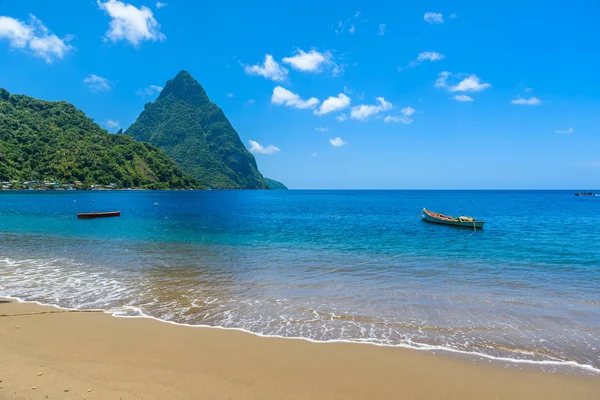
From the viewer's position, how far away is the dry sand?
6570mm

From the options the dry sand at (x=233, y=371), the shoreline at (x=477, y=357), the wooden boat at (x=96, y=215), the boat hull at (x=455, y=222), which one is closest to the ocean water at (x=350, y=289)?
the shoreline at (x=477, y=357)

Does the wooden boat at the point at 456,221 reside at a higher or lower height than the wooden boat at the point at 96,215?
higher

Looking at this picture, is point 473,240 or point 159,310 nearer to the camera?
point 159,310

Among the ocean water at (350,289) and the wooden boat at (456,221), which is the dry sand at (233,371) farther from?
the wooden boat at (456,221)

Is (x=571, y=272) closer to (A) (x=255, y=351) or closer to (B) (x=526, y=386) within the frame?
(B) (x=526, y=386)

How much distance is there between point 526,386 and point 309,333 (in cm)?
516

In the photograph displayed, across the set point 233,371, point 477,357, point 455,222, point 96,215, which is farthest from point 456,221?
point 96,215

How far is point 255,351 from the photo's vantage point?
841 cm

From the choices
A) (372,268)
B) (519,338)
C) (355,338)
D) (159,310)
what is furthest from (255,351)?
(372,268)

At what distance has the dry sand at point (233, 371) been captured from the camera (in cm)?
657

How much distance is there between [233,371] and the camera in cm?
737

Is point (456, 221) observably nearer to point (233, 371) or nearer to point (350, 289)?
point (350, 289)

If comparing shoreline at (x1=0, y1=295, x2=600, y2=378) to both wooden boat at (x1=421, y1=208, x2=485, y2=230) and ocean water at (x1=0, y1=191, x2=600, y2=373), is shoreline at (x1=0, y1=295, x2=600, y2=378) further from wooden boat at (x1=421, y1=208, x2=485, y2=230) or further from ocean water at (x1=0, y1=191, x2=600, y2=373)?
wooden boat at (x1=421, y1=208, x2=485, y2=230)

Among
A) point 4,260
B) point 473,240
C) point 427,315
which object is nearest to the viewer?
point 427,315
